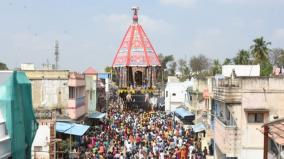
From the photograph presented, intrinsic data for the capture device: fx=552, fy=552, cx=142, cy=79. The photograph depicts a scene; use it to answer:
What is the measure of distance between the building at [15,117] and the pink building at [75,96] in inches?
529

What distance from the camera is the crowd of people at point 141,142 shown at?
28062 mm

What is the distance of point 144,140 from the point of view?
33.3 m

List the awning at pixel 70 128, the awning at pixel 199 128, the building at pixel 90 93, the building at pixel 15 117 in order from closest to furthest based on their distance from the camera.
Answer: the building at pixel 15 117 → the awning at pixel 70 128 → the awning at pixel 199 128 → the building at pixel 90 93

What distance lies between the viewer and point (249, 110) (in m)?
20.7

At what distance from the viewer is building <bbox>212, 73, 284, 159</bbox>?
20.6m

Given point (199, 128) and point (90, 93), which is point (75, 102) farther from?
point (90, 93)

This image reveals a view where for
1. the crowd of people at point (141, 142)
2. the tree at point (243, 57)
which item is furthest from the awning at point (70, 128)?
the tree at point (243, 57)

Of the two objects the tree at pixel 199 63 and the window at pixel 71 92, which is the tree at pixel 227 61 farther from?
the window at pixel 71 92

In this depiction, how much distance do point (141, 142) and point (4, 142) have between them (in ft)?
60.3

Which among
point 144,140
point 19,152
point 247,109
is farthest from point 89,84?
point 19,152

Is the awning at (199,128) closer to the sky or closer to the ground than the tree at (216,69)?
closer to the ground

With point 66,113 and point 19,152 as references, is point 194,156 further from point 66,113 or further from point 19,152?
point 19,152

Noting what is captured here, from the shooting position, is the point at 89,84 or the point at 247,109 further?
the point at 89,84

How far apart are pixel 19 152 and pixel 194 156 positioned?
13700 millimetres
